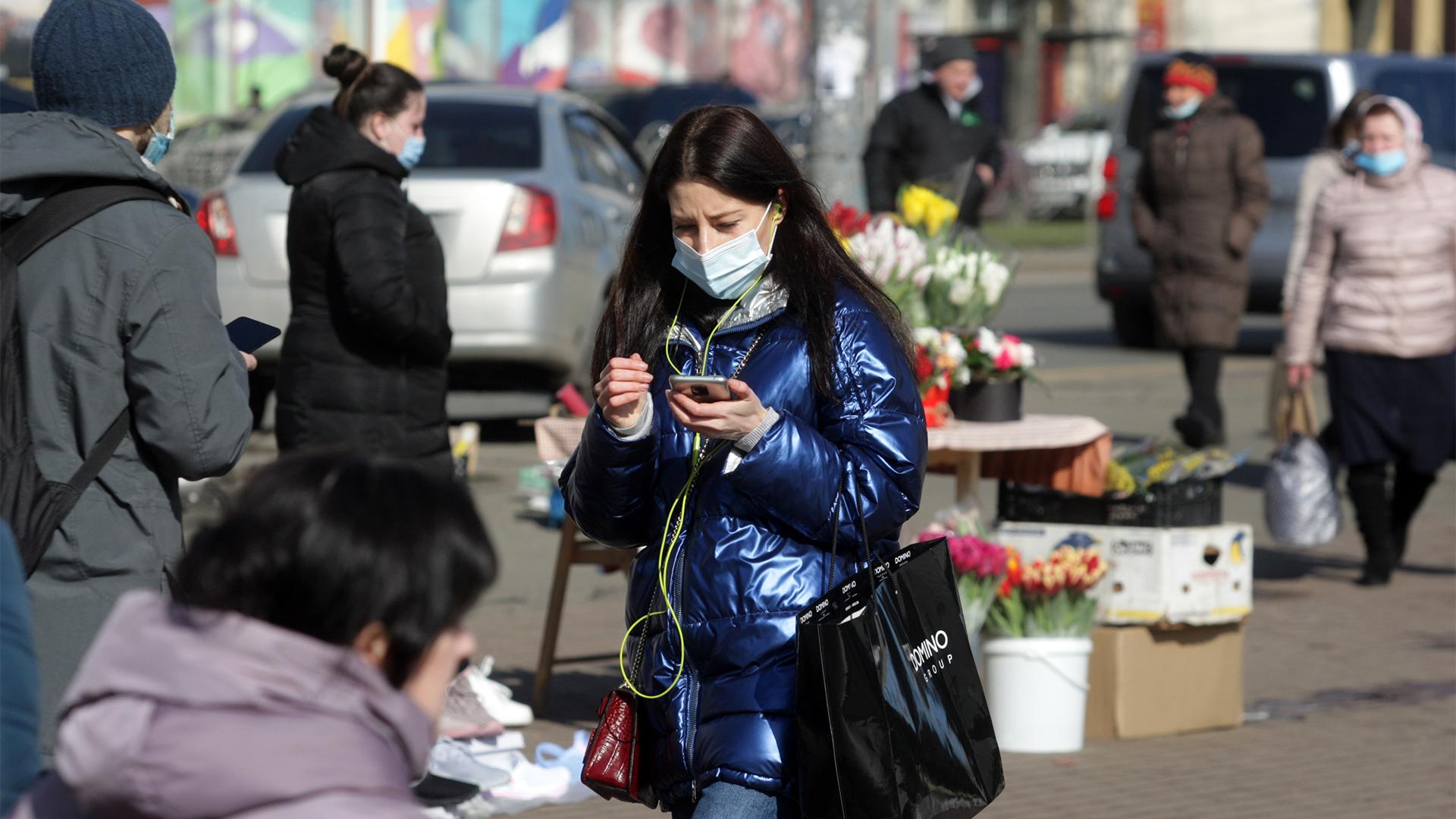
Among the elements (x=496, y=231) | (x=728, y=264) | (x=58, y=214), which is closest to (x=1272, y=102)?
(x=496, y=231)

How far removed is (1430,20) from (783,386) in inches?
1691

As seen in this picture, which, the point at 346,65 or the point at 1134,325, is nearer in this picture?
the point at 346,65

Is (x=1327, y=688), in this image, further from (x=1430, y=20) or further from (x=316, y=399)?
(x=1430, y=20)

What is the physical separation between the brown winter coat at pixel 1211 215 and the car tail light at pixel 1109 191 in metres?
4.05

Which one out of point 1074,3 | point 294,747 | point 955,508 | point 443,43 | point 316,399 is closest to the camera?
point 294,747

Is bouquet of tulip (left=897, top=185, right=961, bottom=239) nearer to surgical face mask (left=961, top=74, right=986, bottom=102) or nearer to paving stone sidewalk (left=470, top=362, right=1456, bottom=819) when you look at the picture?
paving stone sidewalk (left=470, top=362, right=1456, bottom=819)

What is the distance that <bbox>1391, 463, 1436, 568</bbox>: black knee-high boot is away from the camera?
26.2 feet

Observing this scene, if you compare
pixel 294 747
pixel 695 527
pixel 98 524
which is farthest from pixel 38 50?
pixel 294 747

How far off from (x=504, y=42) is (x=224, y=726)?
100 feet

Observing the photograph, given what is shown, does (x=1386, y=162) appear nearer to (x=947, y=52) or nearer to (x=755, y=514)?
(x=947, y=52)

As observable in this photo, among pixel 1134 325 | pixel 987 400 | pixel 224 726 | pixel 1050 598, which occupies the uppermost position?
pixel 224 726

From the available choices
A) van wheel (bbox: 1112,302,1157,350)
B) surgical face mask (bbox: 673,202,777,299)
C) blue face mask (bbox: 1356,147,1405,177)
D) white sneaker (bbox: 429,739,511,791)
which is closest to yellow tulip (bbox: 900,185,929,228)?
blue face mask (bbox: 1356,147,1405,177)

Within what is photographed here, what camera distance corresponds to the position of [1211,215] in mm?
10570

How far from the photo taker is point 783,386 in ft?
10.6
